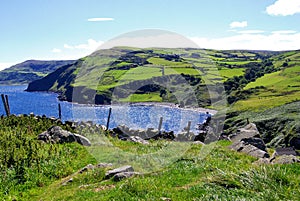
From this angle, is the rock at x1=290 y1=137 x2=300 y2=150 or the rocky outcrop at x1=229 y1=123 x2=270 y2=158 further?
the rock at x1=290 y1=137 x2=300 y2=150

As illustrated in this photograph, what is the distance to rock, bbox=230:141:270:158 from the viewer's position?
22822 mm

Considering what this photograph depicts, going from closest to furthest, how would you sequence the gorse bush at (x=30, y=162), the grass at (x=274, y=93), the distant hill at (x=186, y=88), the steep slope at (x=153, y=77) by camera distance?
1. the gorse bush at (x=30, y=162)
2. the distant hill at (x=186, y=88)
3. the steep slope at (x=153, y=77)
4. the grass at (x=274, y=93)

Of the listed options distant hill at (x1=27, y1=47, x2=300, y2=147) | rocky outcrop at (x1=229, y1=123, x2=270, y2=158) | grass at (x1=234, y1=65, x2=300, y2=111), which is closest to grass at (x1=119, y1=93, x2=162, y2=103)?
distant hill at (x1=27, y1=47, x2=300, y2=147)

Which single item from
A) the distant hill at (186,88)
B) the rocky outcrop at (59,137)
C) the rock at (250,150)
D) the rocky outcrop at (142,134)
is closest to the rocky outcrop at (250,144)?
the rock at (250,150)

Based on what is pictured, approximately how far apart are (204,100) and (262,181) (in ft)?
600

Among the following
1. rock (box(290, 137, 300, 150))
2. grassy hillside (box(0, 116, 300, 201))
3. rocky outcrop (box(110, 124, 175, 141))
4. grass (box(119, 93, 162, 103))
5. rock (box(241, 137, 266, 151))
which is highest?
grassy hillside (box(0, 116, 300, 201))

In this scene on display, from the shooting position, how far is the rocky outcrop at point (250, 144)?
23297 millimetres

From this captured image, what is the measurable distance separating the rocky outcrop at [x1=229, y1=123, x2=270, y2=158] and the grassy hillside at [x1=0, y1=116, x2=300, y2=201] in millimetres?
2006

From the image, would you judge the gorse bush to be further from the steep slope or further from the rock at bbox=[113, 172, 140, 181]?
the steep slope

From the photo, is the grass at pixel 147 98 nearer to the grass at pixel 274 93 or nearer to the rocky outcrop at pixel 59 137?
the grass at pixel 274 93

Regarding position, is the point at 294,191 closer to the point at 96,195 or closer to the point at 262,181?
the point at 262,181

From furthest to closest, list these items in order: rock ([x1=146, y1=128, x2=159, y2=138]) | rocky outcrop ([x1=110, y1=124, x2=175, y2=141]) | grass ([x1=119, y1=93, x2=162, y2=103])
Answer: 1. grass ([x1=119, y1=93, x2=162, y2=103])
2. rock ([x1=146, y1=128, x2=159, y2=138])
3. rocky outcrop ([x1=110, y1=124, x2=175, y2=141])

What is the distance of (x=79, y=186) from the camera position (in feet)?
51.6

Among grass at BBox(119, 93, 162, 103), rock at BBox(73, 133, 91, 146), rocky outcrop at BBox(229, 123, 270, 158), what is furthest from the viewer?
grass at BBox(119, 93, 162, 103)
